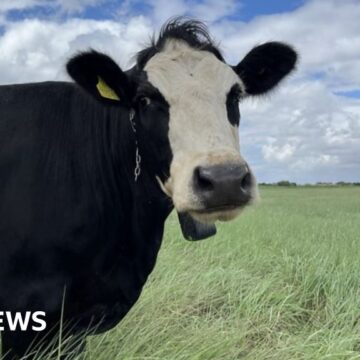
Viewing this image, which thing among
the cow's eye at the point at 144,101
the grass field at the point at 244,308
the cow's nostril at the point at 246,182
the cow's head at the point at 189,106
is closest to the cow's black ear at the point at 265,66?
the cow's head at the point at 189,106

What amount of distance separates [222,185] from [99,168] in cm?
152

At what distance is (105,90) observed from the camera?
15.3 ft

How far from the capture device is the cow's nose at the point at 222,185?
12.0ft

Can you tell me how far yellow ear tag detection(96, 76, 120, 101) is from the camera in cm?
463

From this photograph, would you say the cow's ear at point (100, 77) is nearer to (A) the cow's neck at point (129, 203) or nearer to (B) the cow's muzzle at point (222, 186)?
(A) the cow's neck at point (129, 203)

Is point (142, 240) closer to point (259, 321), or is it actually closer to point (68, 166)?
point (68, 166)

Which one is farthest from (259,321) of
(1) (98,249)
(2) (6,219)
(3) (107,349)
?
(2) (6,219)

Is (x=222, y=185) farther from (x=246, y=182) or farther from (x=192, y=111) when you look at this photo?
(x=192, y=111)

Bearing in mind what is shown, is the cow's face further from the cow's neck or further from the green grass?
the green grass

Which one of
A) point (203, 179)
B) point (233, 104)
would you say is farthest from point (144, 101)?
point (203, 179)

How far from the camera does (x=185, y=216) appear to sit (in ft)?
16.4

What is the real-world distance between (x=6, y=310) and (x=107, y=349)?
38.5 inches

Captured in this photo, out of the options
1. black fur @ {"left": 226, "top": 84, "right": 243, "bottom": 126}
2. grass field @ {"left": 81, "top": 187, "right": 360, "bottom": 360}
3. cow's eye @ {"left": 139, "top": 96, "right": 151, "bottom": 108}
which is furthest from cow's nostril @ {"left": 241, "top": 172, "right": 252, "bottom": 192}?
cow's eye @ {"left": 139, "top": 96, "right": 151, "bottom": 108}

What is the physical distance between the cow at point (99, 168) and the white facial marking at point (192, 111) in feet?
0.03
